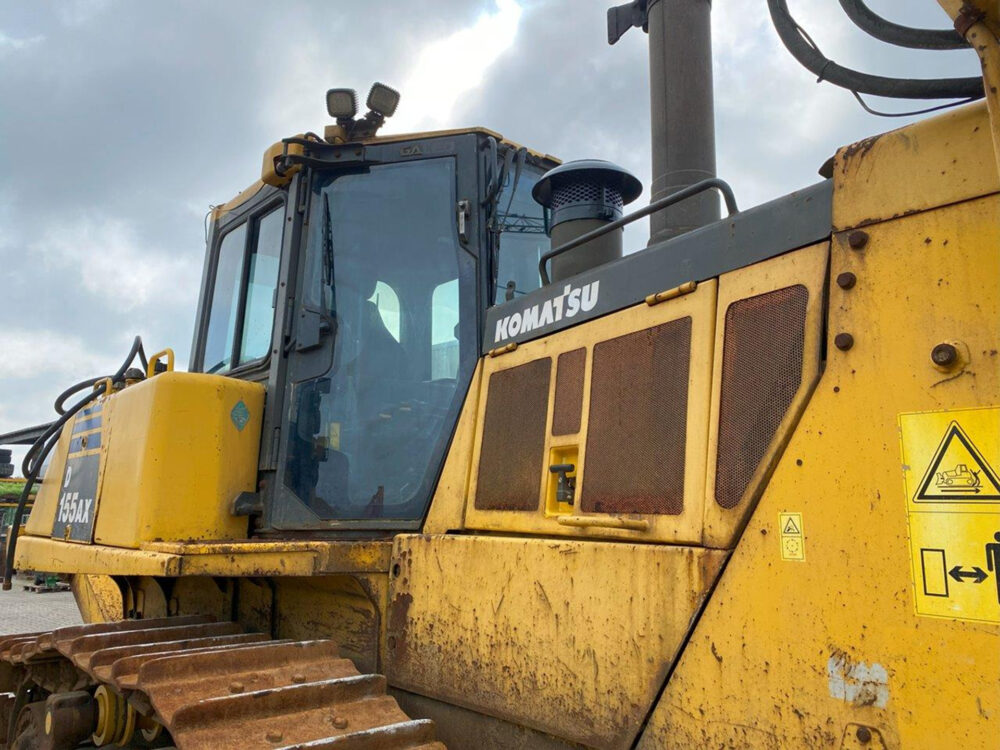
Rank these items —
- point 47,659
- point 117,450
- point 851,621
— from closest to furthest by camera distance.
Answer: point 851,621 → point 47,659 → point 117,450

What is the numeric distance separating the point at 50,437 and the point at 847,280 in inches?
177

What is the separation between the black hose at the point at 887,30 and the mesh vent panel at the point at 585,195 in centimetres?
95

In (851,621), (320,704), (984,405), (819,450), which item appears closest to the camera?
(984,405)

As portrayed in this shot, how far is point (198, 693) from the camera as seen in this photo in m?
2.37

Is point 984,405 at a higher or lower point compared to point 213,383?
lower

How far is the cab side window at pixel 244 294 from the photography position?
3711 mm

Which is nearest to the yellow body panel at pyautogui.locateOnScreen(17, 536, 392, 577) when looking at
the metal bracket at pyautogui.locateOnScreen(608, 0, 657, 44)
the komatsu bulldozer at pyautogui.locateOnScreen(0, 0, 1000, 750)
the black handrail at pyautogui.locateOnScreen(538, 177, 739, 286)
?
the komatsu bulldozer at pyautogui.locateOnScreen(0, 0, 1000, 750)

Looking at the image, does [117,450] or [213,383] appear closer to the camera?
[213,383]

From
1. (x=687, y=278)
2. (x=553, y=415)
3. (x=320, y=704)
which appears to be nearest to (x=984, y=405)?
(x=687, y=278)

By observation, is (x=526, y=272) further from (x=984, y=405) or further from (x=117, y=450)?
(x=984, y=405)

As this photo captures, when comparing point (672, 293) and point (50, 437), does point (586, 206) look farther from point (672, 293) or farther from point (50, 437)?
point (50, 437)

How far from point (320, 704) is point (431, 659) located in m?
0.34

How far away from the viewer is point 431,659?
252cm

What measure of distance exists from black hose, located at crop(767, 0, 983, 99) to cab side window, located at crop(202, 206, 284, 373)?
2.21 m
